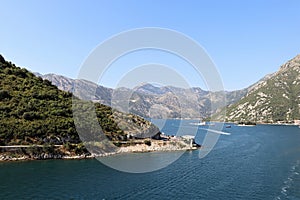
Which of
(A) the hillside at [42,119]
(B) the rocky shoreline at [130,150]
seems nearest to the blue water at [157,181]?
(B) the rocky shoreline at [130,150]

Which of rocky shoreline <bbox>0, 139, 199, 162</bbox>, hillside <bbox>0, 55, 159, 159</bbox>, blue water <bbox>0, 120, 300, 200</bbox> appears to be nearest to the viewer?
blue water <bbox>0, 120, 300, 200</bbox>

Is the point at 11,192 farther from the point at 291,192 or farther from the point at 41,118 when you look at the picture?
the point at 291,192

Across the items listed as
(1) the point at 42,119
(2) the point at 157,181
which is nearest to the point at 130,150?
(1) the point at 42,119

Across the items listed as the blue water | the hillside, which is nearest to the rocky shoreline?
the hillside

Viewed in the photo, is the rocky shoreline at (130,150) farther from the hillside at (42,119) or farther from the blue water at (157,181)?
the blue water at (157,181)

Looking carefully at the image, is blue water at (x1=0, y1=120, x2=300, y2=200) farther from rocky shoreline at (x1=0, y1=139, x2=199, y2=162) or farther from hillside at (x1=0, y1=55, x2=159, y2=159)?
hillside at (x1=0, y1=55, x2=159, y2=159)

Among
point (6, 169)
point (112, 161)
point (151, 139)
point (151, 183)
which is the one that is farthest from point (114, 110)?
point (151, 183)

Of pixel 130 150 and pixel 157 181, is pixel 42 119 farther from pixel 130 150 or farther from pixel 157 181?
pixel 157 181
